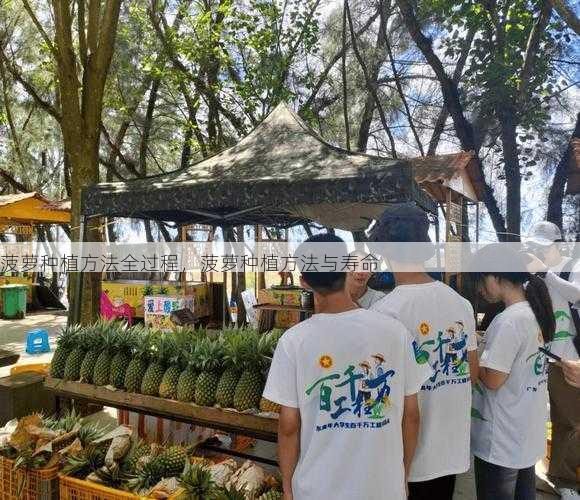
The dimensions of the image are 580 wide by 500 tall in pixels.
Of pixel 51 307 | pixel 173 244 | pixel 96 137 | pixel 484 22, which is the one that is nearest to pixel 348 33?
pixel 484 22

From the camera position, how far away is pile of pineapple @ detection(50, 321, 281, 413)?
9.80 ft

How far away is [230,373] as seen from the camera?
3039 millimetres

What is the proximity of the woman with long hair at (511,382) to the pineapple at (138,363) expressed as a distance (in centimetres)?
220

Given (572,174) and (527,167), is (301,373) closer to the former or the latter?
(572,174)

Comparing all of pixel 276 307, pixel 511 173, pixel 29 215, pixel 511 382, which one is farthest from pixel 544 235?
pixel 29 215

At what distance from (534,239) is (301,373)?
2.19 m

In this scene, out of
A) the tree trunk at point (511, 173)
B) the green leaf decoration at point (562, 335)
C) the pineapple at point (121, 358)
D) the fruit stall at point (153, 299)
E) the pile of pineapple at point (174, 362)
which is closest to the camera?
the green leaf decoration at point (562, 335)

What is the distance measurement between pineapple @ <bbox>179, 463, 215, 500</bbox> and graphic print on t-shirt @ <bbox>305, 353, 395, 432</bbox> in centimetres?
110

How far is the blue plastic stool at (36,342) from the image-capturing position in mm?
8258

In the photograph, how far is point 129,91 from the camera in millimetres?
13969

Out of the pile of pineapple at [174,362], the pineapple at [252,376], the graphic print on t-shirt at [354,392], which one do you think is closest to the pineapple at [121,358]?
the pile of pineapple at [174,362]

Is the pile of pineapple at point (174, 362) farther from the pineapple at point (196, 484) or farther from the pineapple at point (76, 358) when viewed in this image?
the pineapple at point (196, 484)

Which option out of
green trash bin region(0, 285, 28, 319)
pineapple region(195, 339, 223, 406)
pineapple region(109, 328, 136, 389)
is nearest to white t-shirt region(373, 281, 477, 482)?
pineapple region(195, 339, 223, 406)

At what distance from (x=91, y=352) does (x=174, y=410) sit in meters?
0.93
